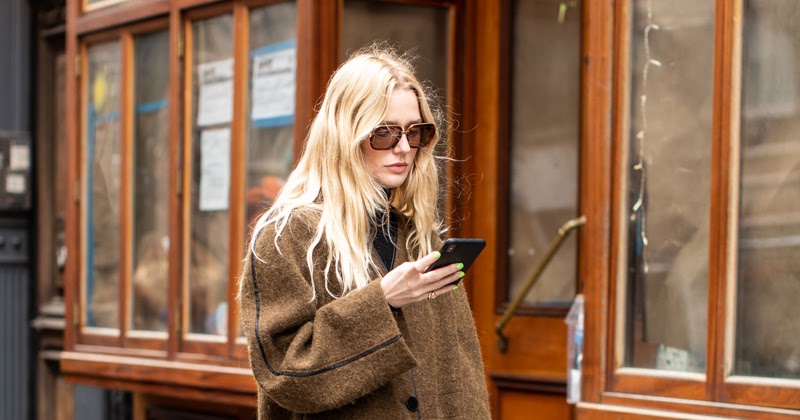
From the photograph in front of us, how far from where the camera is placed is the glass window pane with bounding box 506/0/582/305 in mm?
5277

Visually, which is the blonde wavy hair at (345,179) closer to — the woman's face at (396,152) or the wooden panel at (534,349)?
the woman's face at (396,152)

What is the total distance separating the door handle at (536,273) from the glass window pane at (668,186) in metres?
0.97

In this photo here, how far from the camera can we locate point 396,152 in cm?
282

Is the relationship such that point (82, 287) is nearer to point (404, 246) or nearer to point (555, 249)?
point (555, 249)

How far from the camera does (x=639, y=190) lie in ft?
13.3

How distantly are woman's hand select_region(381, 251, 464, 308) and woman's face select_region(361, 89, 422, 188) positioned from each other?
10.6 inches

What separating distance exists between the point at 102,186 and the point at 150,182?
38 centimetres

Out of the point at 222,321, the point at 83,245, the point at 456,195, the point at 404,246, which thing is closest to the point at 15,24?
the point at 83,245

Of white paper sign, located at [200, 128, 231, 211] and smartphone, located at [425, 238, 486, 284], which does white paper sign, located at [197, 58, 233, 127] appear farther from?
smartphone, located at [425, 238, 486, 284]

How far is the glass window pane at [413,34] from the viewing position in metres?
5.21

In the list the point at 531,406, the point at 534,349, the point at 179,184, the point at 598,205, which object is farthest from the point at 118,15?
the point at 598,205

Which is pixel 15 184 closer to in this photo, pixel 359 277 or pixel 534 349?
pixel 534 349

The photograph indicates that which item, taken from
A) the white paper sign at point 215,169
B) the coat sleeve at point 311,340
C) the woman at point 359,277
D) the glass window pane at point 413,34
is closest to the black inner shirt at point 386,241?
the woman at point 359,277

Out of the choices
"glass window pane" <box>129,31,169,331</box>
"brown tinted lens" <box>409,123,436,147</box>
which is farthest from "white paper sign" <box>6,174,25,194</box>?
"brown tinted lens" <box>409,123,436,147</box>
